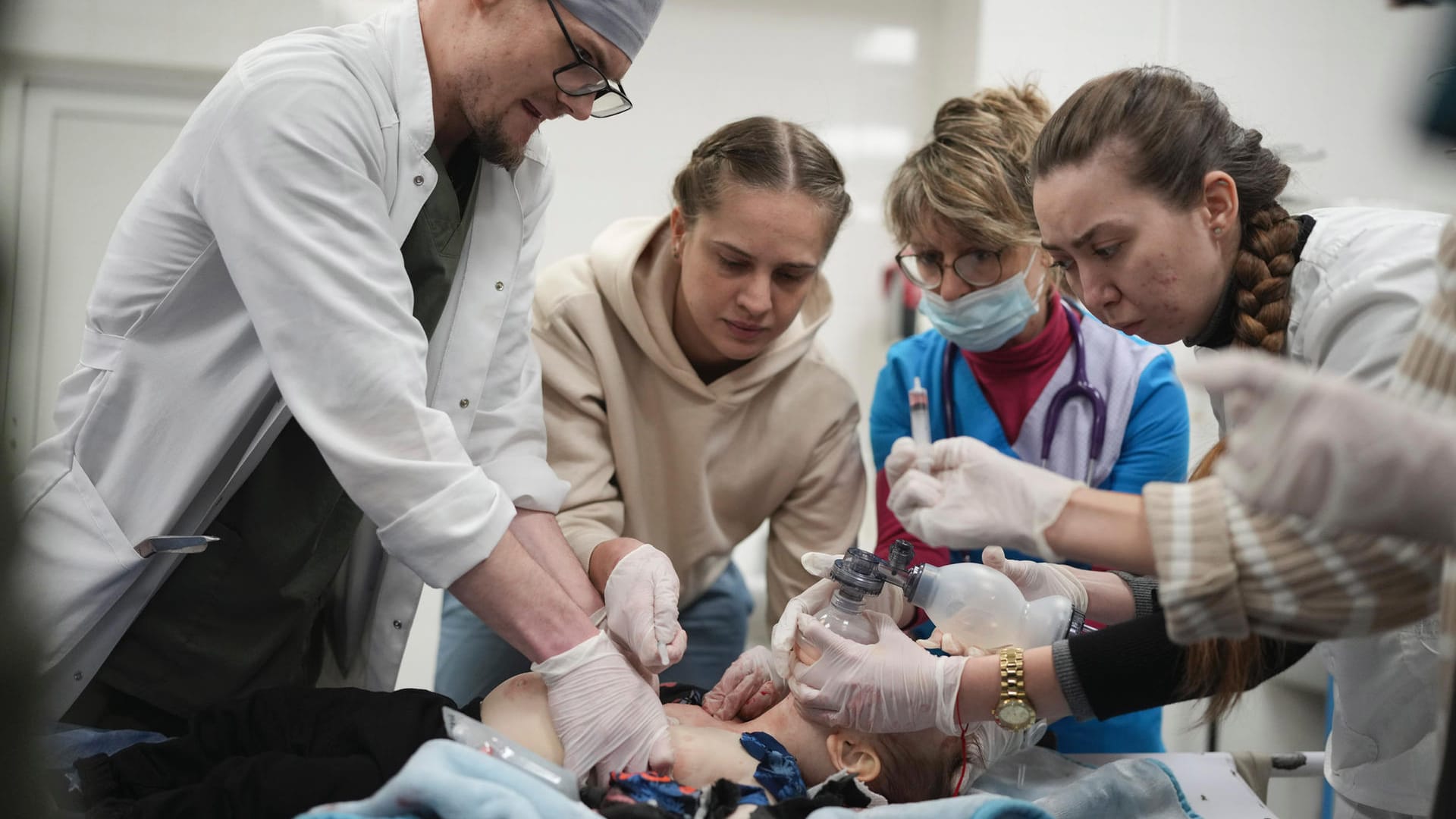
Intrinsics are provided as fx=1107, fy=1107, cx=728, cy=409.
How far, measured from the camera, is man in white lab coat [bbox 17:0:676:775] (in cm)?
133

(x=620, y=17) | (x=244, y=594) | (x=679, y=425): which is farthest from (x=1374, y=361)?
(x=244, y=594)

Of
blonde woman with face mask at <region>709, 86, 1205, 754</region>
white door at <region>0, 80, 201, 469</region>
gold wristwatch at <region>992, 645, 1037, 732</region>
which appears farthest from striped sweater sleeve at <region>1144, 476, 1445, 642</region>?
white door at <region>0, 80, 201, 469</region>

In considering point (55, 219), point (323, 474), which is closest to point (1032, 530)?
point (323, 474)

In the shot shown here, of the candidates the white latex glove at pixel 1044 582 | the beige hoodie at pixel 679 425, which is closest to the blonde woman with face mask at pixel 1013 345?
the beige hoodie at pixel 679 425

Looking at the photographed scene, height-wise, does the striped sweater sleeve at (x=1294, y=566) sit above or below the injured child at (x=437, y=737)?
above

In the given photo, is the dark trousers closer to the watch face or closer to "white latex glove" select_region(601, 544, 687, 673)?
"white latex glove" select_region(601, 544, 687, 673)

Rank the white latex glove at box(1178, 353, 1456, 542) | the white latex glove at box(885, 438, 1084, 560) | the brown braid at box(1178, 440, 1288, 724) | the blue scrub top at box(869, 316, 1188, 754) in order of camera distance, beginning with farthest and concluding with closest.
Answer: the blue scrub top at box(869, 316, 1188, 754)
the brown braid at box(1178, 440, 1288, 724)
the white latex glove at box(885, 438, 1084, 560)
the white latex glove at box(1178, 353, 1456, 542)

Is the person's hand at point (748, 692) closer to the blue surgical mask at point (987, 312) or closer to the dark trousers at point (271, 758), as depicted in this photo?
the dark trousers at point (271, 758)

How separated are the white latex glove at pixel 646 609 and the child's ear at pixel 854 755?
0.80 ft

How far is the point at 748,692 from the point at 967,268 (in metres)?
0.84

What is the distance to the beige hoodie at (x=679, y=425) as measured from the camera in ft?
6.84

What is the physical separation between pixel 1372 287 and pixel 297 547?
4.59 ft

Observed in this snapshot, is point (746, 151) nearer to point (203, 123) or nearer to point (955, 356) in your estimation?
point (955, 356)

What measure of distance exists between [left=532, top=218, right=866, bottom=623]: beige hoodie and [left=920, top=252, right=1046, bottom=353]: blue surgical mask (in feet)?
0.97
